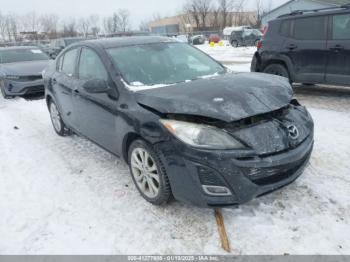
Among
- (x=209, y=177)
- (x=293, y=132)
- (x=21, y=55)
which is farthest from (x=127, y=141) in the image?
(x=21, y=55)

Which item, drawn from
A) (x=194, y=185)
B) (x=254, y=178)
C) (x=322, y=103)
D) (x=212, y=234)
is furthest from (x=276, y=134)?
(x=322, y=103)

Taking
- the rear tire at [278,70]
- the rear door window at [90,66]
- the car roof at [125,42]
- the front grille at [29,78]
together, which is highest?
the car roof at [125,42]

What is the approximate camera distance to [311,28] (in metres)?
7.06

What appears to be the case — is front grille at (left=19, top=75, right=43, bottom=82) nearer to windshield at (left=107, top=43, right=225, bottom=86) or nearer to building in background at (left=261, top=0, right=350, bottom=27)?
windshield at (left=107, top=43, right=225, bottom=86)

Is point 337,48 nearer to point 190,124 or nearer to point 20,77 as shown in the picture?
point 190,124

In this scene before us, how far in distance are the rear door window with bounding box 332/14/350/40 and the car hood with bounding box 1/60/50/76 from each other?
7.59m

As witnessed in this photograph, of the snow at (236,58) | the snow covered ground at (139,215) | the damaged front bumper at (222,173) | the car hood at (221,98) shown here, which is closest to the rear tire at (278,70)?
the snow at (236,58)

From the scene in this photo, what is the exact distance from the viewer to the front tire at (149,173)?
2.98m

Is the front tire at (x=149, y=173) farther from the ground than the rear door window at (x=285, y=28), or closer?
closer

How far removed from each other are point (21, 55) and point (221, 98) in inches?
377

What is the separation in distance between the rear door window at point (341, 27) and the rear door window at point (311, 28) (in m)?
0.20

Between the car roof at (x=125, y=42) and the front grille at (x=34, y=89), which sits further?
the front grille at (x=34, y=89)

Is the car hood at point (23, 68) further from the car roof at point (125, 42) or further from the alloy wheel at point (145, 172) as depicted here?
the alloy wheel at point (145, 172)

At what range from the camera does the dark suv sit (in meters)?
6.56
